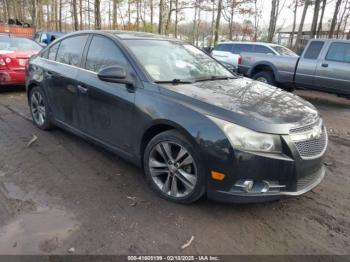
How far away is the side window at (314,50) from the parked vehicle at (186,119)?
215 inches

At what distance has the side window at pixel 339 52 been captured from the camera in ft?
26.8

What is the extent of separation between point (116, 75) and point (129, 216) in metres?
1.45

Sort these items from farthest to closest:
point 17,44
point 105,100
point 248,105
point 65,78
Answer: point 17,44
point 65,78
point 105,100
point 248,105

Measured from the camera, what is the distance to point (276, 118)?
2859 mm

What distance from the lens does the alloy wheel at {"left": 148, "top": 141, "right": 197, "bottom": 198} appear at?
3041mm

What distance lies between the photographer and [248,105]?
304cm

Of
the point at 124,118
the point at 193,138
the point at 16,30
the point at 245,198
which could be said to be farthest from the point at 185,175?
the point at 16,30

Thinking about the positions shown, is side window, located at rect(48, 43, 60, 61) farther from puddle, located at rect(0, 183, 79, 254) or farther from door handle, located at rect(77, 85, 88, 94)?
puddle, located at rect(0, 183, 79, 254)

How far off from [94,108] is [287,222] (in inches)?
99.0

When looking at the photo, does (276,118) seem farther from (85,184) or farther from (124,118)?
(85,184)

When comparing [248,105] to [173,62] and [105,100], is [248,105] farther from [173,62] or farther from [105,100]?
[105,100]

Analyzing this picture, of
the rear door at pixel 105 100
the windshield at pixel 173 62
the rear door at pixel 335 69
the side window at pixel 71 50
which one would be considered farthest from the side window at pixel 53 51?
the rear door at pixel 335 69

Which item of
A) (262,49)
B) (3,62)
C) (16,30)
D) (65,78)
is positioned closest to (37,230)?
(65,78)

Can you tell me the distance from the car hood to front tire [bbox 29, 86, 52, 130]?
8.74 ft
